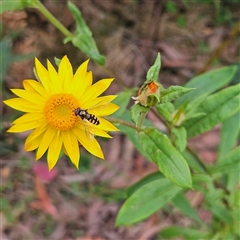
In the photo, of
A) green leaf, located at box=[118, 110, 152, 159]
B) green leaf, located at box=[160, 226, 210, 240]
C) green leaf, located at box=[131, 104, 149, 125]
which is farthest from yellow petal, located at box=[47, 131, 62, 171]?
green leaf, located at box=[160, 226, 210, 240]

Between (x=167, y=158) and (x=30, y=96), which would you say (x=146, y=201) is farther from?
(x=30, y=96)

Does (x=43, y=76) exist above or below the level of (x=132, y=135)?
above

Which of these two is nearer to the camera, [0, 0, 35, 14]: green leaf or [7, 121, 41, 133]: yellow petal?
[7, 121, 41, 133]: yellow petal

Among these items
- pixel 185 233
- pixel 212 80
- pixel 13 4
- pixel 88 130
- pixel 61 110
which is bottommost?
pixel 185 233

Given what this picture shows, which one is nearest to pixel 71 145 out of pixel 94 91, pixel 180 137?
pixel 94 91

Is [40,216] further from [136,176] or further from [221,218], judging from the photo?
[221,218]

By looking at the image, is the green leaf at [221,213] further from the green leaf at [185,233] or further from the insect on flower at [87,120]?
the insect on flower at [87,120]

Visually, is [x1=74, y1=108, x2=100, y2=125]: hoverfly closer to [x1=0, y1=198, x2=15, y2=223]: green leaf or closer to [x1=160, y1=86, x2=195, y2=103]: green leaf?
[x1=160, y1=86, x2=195, y2=103]: green leaf
